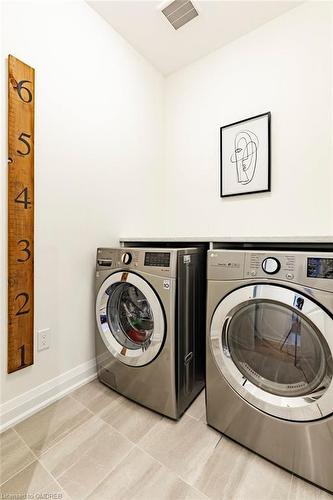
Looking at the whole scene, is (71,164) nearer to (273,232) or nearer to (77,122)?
(77,122)

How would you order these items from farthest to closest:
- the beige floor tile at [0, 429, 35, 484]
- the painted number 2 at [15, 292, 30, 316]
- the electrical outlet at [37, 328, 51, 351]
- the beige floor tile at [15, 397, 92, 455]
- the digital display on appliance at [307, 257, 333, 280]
→ the electrical outlet at [37, 328, 51, 351] → the painted number 2 at [15, 292, 30, 316] → the beige floor tile at [15, 397, 92, 455] → the beige floor tile at [0, 429, 35, 484] → the digital display on appliance at [307, 257, 333, 280]

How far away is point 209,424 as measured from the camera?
1.14 metres

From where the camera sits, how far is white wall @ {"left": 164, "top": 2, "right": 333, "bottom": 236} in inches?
59.2

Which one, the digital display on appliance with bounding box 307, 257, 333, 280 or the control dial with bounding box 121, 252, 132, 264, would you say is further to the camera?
the control dial with bounding box 121, 252, 132, 264

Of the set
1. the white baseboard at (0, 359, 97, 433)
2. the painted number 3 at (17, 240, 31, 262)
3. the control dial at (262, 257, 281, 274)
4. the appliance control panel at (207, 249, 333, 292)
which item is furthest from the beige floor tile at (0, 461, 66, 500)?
the control dial at (262, 257, 281, 274)

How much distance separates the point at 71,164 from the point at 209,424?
163 cm

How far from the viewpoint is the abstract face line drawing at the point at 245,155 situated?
5.70ft

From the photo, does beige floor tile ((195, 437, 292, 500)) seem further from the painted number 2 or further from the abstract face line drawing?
the abstract face line drawing

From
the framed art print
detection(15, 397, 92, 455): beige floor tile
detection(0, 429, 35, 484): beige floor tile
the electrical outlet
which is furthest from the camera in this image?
the framed art print

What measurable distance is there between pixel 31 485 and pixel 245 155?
215 cm

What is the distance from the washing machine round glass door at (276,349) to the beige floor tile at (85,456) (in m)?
0.60

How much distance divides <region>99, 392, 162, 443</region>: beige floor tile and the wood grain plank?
517mm

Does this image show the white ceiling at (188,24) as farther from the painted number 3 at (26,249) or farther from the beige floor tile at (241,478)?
the beige floor tile at (241,478)

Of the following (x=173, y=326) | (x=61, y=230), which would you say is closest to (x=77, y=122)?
(x=61, y=230)
